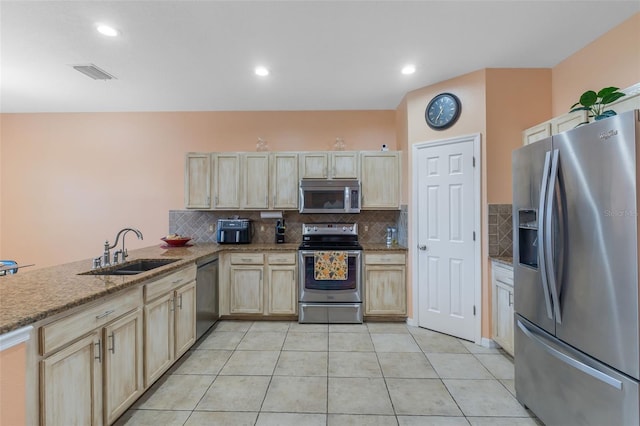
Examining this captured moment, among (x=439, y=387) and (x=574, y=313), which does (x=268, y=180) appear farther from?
(x=574, y=313)

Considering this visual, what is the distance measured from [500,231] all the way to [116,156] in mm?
5175

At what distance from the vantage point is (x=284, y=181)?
383cm

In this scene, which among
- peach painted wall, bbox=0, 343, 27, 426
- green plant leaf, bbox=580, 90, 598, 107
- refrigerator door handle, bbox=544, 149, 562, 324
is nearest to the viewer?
peach painted wall, bbox=0, 343, 27, 426

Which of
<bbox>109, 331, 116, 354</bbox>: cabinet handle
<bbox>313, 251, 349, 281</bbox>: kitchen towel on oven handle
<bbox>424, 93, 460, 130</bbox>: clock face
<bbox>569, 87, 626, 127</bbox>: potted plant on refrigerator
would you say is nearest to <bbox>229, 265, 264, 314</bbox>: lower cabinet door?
<bbox>313, 251, 349, 281</bbox>: kitchen towel on oven handle

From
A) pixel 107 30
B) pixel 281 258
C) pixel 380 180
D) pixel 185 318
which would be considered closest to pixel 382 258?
pixel 380 180

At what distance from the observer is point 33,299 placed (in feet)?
4.80

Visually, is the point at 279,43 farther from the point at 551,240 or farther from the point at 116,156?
the point at 116,156

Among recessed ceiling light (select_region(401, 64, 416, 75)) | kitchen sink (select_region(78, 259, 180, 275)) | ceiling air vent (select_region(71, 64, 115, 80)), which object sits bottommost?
kitchen sink (select_region(78, 259, 180, 275))

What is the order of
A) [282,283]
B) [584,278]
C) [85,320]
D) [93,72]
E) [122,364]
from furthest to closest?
[282,283], [93,72], [122,364], [85,320], [584,278]

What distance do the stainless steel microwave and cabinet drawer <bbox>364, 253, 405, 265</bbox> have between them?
24.4 inches

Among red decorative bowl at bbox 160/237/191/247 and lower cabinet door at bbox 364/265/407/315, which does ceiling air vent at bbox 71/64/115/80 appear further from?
lower cabinet door at bbox 364/265/407/315

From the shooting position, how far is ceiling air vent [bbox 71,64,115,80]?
2.87 m

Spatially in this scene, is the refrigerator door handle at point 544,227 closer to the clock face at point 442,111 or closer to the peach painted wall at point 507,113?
the peach painted wall at point 507,113

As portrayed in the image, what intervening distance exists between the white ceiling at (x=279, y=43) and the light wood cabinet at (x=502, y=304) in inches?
80.0
